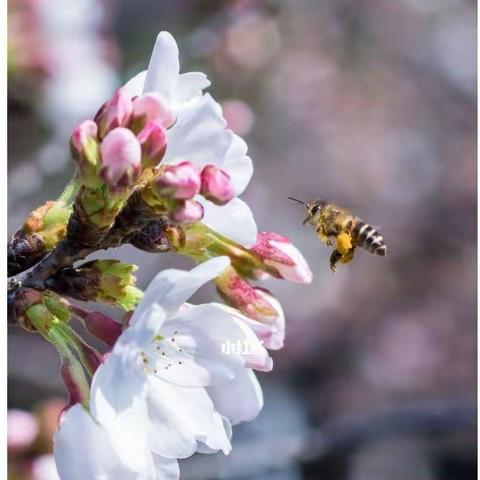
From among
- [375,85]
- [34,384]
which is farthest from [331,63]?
[34,384]

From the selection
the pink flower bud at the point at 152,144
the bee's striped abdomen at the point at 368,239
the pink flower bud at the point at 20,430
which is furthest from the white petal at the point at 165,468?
the pink flower bud at the point at 20,430

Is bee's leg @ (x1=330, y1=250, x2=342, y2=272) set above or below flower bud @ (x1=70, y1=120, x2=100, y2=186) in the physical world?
above

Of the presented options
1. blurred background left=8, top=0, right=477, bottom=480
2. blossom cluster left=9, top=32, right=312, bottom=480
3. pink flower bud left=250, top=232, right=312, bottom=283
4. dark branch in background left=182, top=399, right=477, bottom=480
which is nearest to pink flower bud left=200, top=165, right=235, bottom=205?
blossom cluster left=9, top=32, right=312, bottom=480

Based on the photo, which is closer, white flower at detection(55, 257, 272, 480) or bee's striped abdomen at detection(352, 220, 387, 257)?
white flower at detection(55, 257, 272, 480)

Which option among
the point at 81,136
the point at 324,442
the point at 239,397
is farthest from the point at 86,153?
the point at 324,442

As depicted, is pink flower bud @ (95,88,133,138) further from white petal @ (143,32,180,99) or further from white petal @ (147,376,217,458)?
white petal @ (147,376,217,458)
